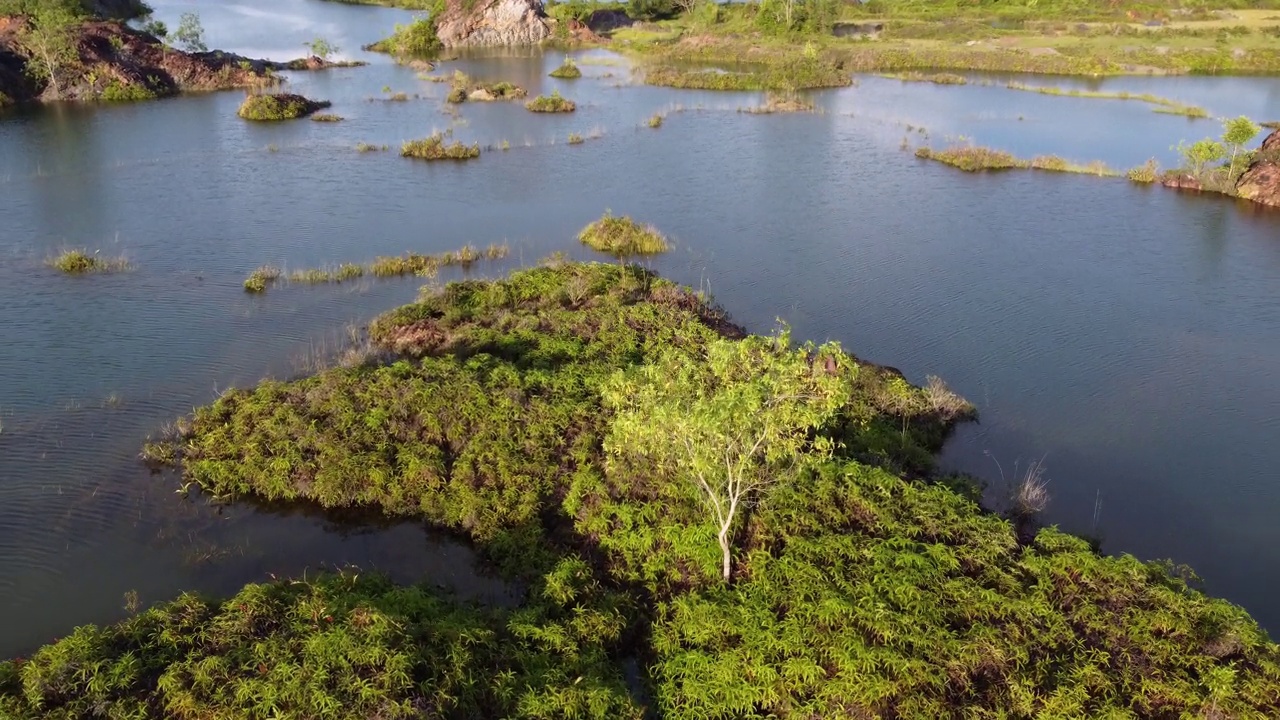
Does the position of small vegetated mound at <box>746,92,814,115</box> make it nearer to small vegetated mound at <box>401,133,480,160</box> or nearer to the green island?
small vegetated mound at <box>401,133,480,160</box>

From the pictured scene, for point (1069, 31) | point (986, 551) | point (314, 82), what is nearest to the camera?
point (986, 551)

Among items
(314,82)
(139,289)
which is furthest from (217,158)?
(314,82)

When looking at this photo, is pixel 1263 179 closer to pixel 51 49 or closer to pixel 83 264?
pixel 83 264

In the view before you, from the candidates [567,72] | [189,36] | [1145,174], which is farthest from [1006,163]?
[189,36]

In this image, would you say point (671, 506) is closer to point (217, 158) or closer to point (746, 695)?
point (746, 695)

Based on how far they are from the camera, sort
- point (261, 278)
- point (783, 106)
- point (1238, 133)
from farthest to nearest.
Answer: point (783, 106) < point (1238, 133) < point (261, 278)

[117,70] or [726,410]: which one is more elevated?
[117,70]

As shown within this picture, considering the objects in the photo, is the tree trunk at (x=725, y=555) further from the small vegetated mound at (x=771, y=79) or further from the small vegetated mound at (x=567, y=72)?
the small vegetated mound at (x=567, y=72)
